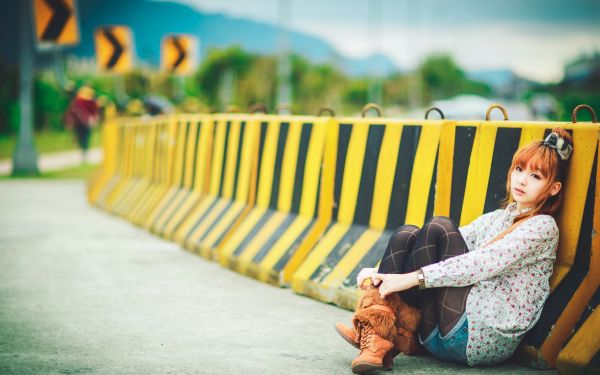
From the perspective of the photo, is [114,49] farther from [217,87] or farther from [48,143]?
[217,87]

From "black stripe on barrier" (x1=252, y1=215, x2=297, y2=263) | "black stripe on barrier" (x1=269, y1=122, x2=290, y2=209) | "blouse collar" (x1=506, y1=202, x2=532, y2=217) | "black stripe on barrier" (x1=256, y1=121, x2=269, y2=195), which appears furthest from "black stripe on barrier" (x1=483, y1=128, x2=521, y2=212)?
"black stripe on barrier" (x1=256, y1=121, x2=269, y2=195)

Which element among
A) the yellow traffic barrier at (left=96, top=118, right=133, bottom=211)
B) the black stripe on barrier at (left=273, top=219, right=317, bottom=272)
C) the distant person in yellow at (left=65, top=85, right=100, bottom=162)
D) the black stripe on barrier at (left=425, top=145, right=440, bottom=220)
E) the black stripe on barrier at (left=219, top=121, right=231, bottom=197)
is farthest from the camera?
the distant person in yellow at (left=65, top=85, right=100, bottom=162)

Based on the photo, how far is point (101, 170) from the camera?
14078mm

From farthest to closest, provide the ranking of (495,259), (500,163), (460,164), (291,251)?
(291,251), (460,164), (500,163), (495,259)

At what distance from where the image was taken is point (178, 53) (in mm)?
18875

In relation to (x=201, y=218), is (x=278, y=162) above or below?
above

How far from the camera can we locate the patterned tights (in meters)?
4.22

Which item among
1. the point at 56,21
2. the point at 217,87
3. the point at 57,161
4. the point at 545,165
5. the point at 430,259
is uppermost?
the point at 56,21

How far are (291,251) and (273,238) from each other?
37cm

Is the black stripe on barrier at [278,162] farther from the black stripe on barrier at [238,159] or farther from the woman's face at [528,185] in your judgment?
the woman's face at [528,185]

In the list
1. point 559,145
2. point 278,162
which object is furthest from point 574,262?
point 278,162

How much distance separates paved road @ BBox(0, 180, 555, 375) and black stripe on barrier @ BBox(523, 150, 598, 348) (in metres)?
0.23

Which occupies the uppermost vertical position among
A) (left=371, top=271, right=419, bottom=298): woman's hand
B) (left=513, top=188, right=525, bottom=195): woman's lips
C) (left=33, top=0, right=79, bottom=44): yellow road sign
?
(left=33, top=0, right=79, bottom=44): yellow road sign

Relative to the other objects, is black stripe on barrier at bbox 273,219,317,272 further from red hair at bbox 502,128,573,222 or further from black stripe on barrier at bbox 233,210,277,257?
red hair at bbox 502,128,573,222
